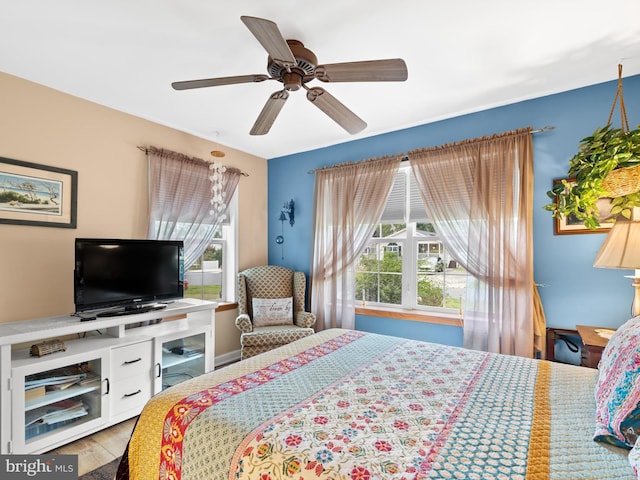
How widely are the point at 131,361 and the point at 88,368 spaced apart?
0.27 m

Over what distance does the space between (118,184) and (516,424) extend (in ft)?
10.8

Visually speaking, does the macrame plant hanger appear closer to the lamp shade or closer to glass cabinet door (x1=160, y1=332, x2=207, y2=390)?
the lamp shade

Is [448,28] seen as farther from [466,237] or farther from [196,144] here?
[196,144]

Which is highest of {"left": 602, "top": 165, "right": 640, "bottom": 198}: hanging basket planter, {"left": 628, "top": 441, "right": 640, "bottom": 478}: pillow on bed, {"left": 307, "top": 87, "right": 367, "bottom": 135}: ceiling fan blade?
{"left": 307, "top": 87, "right": 367, "bottom": 135}: ceiling fan blade

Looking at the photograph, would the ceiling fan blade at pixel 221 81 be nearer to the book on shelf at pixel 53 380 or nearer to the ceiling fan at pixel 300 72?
the ceiling fan at pixel 300 72

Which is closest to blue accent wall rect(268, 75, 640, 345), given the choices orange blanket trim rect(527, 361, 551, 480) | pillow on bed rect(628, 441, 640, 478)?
orange blanket trim rect(527, 361, 551, 480)

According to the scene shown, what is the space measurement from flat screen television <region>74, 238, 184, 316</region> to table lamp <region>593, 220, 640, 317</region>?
315 cm

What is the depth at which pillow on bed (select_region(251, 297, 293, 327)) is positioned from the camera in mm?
3566

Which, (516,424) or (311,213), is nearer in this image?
(516,424)

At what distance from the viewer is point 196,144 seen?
3521 millimetres

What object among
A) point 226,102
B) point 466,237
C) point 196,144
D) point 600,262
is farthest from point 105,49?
point 600,262

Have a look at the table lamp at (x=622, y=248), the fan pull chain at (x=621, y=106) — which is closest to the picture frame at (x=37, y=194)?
the table lamp at (x=622, y=248)

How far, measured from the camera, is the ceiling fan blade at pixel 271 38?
4.22ft

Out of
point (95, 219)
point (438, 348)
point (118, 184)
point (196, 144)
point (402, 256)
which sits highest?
point (196, 144)
